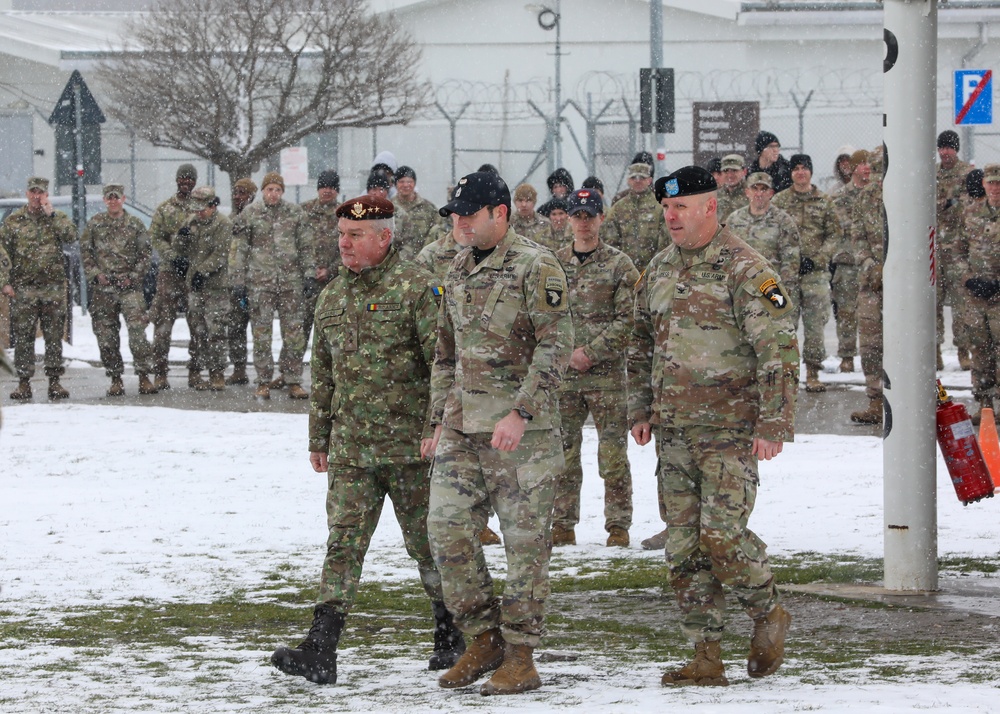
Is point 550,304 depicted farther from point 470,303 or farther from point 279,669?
point 279,669

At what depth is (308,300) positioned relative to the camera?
1623cm

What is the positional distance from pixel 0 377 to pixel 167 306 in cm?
196

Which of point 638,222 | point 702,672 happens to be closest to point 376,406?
point 702,672

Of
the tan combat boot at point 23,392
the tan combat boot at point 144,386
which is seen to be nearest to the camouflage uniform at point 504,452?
the tan combat boot at point 144,386

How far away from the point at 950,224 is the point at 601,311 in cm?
646

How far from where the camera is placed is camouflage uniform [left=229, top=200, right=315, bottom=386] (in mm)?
15172

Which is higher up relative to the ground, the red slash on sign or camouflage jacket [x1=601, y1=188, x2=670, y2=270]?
the red slash on sign

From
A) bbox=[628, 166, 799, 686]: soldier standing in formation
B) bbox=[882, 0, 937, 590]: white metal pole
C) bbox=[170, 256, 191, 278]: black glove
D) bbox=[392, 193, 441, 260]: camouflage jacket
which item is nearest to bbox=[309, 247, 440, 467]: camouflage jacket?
bbox=[628, 166, 799, 686]: soldier standing in formation

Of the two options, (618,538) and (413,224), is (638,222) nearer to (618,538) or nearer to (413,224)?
(413,224)

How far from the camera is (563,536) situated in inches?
345

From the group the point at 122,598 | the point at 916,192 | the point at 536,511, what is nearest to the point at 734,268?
the point at 536,511

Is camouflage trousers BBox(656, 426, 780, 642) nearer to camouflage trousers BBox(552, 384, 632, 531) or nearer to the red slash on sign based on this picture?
camouflage trousers BBox(552, 384, 632, 531)

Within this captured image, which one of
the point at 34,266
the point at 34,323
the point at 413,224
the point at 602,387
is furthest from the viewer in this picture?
the point at 34,323

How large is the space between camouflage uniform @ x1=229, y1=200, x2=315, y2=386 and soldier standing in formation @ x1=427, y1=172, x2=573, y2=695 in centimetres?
934
